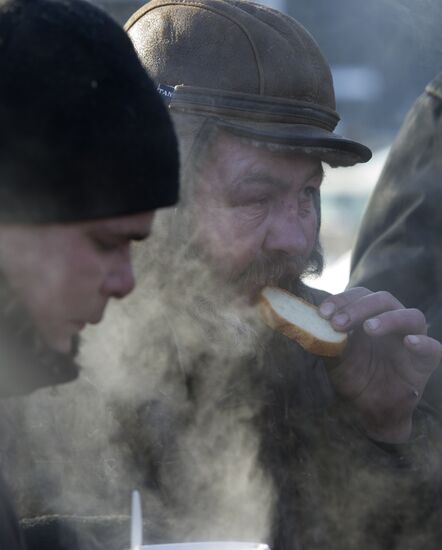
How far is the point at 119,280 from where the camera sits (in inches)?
67.5

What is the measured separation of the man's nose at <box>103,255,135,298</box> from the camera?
5.60ft

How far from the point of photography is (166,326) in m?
2.86

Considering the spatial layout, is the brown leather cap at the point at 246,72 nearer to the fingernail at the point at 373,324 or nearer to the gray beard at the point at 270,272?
the gray beard at the point at 270,272

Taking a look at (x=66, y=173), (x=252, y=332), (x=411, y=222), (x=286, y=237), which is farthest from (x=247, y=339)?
(x=66, y=173)

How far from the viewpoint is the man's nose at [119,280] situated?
1.71 metres

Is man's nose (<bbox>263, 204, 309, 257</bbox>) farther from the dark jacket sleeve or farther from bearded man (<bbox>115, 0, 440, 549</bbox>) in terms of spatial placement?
the dark jacket sleeve

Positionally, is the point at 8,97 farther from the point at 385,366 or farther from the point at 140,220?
the point at 385,366

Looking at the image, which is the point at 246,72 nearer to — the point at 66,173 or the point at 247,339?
the point at 247,339

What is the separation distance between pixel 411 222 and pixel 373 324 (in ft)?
3.22

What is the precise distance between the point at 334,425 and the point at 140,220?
1.43 metres

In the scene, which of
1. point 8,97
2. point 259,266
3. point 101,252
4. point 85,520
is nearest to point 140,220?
point 101,252

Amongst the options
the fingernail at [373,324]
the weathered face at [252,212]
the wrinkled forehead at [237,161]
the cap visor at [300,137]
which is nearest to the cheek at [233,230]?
the weathered face at [252,212]

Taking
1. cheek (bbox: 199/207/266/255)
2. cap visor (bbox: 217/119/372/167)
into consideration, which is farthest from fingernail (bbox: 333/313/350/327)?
cap visor (bbox: 217/119/372/167)

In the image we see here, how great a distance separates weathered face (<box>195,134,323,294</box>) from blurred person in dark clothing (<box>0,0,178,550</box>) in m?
1.12
